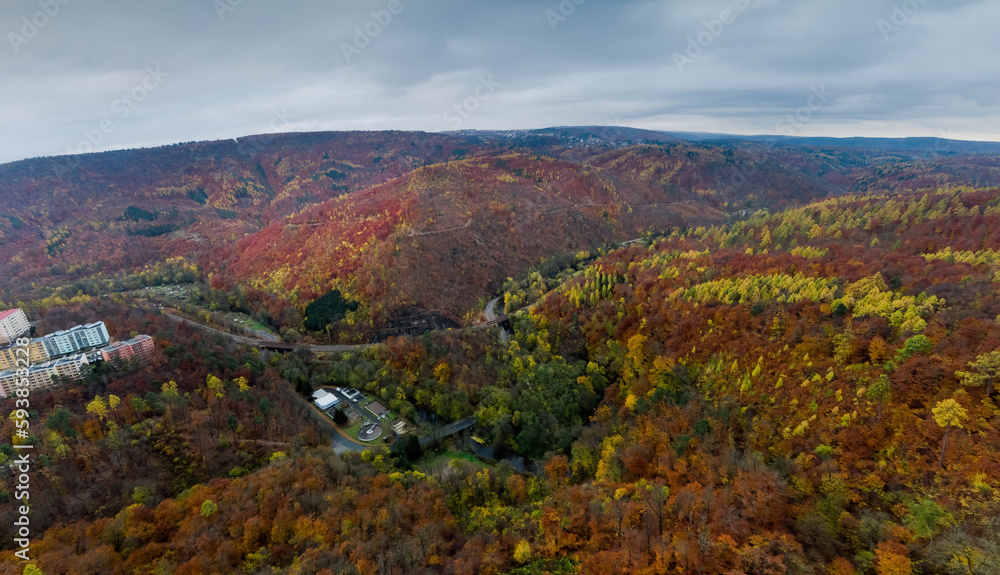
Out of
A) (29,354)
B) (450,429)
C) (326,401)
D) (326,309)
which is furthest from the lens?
(326,309)

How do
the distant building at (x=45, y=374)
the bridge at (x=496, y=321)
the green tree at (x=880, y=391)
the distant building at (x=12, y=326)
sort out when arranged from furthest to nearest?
the bridge at (x=496, y=321)
the distant building at (x=12, y=326)
the distant building at (x=45, y=374)
the green tree at (x=880, y=391)

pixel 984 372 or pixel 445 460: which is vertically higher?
pixel 984 372

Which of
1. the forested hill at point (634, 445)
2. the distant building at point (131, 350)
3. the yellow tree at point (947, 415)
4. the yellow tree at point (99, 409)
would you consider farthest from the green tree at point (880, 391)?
the distant building at point (131, 350)

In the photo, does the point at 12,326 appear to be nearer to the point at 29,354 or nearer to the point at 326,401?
the point at 29,354

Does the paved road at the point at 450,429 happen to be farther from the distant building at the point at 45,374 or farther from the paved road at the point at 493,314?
the distant building at the point at 45,374

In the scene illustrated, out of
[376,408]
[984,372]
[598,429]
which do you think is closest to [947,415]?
[984,372]

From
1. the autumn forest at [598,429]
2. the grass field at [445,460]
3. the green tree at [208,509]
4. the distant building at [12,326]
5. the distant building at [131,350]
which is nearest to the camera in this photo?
the autumn forest at [598,429]
